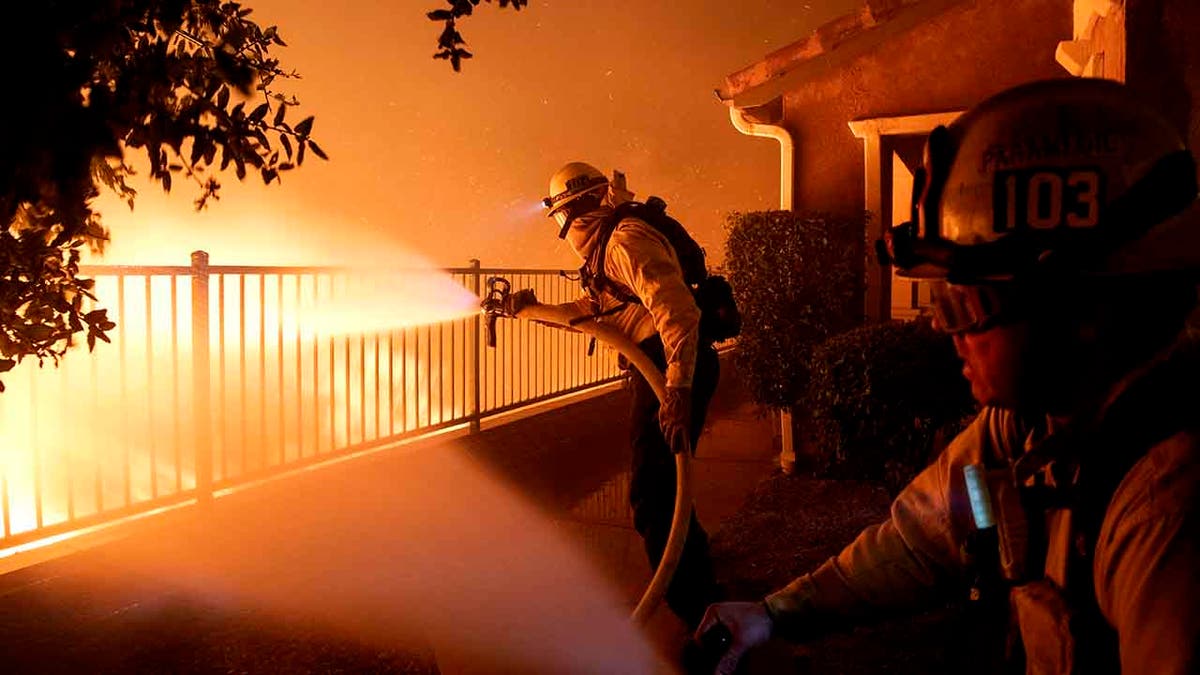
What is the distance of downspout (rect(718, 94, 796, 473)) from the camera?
26.2ft

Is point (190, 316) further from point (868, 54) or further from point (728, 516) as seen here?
point (868, 54)

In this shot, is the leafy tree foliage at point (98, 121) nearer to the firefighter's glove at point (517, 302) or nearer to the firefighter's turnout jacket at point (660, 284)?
the firefighter's turnout jacket at point (660, 284)

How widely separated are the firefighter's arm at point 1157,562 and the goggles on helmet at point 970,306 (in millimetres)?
305

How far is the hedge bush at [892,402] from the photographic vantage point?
525 cm

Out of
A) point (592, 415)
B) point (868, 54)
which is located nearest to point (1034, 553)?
point (868, 54)

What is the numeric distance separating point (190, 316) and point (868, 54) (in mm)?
6369

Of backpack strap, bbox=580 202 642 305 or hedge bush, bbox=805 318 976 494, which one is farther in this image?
hedge bush, bbox=805 318 976 494

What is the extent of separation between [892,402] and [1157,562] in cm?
444

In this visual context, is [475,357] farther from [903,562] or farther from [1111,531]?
[1111,531]

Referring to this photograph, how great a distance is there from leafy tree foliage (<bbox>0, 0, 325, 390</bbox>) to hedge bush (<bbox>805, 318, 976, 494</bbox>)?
4.11m

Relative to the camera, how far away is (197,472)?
17.0ft

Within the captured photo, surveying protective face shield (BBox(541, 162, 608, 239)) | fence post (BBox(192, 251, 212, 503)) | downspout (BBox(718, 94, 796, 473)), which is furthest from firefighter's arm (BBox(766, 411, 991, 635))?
downspout (BBox(718, 94, 796, 473))

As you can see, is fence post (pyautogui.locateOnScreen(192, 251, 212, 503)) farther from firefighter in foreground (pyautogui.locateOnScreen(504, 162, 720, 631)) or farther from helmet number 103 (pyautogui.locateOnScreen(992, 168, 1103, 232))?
helmet number 103 (pyautogui.locateOnScreen(992, 168, 1103, 232))

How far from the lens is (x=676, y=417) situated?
154 inches
